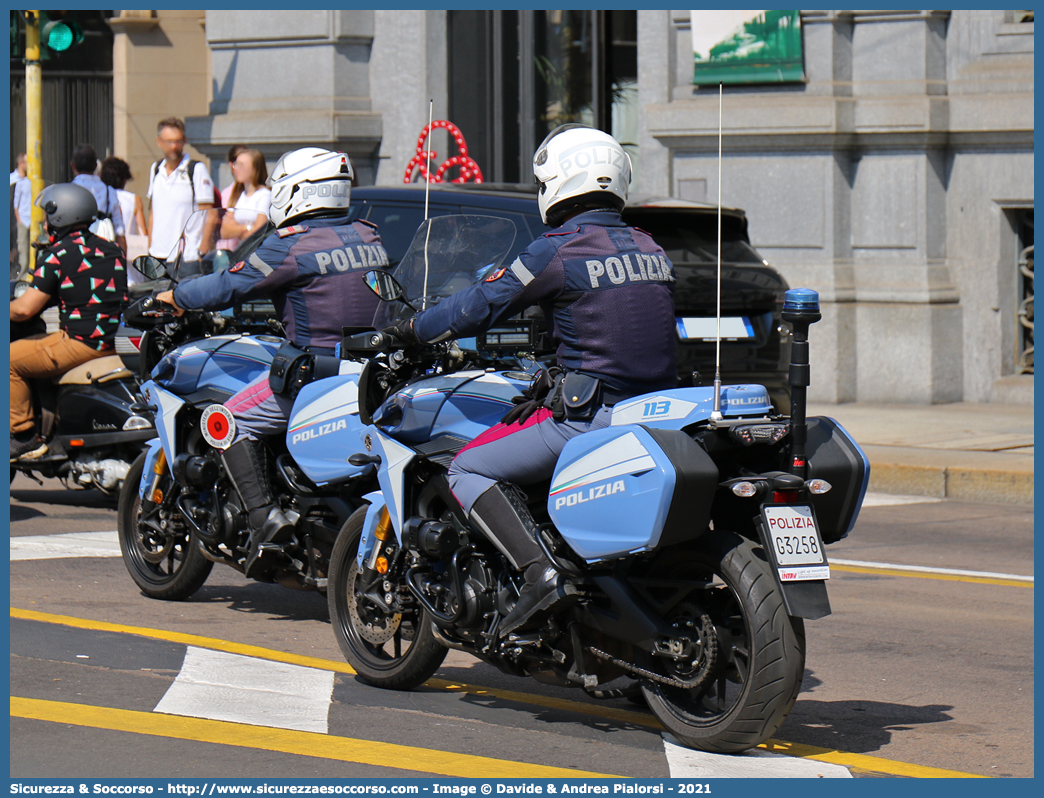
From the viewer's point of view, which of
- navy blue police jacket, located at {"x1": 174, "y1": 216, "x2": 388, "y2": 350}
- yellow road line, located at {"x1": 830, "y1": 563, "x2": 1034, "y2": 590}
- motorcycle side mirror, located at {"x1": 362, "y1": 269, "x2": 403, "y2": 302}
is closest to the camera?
motorcycle side mirror, located at {"x1": 362, "y1": 269, "x2": 403, "y2": 302}

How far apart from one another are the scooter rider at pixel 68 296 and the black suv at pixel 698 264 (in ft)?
5.31

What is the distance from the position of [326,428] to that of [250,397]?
0.57 m

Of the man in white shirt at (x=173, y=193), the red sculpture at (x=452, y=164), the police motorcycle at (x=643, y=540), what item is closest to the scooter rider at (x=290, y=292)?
the police motorcycle at (x=643, y=540)

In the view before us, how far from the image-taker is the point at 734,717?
4.81 m

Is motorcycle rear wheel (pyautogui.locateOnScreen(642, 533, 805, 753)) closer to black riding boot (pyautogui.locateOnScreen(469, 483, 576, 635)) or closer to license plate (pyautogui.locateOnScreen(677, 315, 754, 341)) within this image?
black riding boot (pyautogui.locateOnScreen(469, 483, 576, 635))

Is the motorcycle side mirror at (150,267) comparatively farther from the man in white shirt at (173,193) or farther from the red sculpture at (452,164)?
the red sculpture at (452,164)

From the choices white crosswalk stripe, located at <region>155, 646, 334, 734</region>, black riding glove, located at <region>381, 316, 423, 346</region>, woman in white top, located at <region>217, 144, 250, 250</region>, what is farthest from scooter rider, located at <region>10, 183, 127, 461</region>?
black riding glove, located at <region>381, 316, 423, 346</region>

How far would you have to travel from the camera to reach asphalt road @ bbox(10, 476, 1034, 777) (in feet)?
16.1

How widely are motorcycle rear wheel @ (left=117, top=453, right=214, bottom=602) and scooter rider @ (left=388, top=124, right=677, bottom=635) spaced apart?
2.33m

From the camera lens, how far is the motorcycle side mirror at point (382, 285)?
549 cm

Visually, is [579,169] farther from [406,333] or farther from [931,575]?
[931,575]

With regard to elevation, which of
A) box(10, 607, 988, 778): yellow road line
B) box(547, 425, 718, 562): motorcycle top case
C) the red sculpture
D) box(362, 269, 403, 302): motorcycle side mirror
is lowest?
box(10, 607, 988, 778): yellow road line

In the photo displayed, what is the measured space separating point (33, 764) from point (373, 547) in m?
1.44

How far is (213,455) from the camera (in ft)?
23.3
